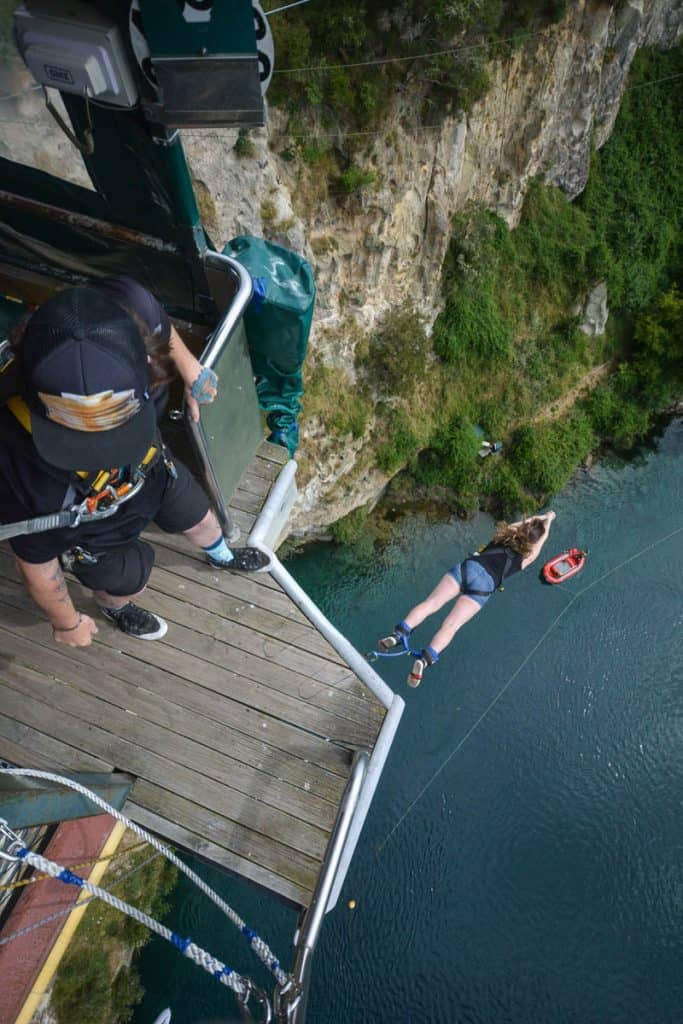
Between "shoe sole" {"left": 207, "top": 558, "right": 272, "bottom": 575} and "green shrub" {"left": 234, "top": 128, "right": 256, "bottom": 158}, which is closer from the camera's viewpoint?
"shoe sole" {"left": 207, "top": 558, "right": 272, "bottom": 575}

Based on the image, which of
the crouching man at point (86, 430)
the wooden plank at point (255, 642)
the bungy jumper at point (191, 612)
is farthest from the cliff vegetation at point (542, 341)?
the crouching man at point (86, 430)

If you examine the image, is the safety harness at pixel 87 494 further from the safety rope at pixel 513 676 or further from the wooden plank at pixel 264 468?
the safety rope at pixel 513 676

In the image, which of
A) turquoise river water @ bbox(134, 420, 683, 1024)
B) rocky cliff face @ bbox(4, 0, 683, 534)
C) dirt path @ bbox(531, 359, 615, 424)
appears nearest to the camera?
turquoise river water @ bbox(134, 420, 683, 1024)

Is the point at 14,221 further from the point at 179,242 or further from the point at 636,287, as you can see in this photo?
the point at 636,287

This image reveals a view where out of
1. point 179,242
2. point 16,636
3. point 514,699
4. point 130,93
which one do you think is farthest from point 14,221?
point 514,699

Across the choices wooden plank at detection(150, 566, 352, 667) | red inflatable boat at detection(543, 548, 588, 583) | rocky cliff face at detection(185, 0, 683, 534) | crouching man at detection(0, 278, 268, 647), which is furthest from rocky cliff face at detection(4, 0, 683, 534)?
crouching man at detection(0, 278, 268, 647)

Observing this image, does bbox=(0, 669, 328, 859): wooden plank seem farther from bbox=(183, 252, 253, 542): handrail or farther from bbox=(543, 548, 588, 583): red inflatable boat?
bbox=(543, 548, 588, 583): red inflatable boat

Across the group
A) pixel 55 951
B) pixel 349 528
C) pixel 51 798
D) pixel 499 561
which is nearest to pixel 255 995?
pixel 51 798
